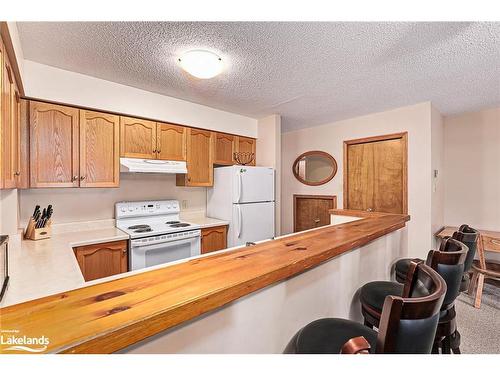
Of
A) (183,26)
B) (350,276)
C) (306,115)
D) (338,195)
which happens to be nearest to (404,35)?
(183,26)

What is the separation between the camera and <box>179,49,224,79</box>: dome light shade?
1861 millimetres

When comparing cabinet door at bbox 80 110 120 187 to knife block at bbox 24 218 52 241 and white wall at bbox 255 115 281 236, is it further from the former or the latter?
white wall at bbox 255 115 281 236

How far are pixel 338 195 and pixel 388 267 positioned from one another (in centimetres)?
202

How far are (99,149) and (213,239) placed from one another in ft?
5.32

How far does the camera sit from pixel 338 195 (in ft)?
12.9

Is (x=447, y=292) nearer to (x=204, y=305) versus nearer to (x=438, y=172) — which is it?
(x=204, y=305)

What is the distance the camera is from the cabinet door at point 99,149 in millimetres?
2389

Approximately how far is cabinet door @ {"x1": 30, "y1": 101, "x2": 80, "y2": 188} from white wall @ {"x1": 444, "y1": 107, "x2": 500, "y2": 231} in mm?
4894

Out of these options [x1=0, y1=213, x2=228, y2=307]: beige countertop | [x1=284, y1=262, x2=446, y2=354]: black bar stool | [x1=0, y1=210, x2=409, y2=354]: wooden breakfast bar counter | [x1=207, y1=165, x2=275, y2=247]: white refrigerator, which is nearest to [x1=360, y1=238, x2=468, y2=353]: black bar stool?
[x1=0, y1=210, x2=409, y2=354]: wooden breakfast bar counter

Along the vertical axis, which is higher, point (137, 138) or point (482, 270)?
point (137, 138)

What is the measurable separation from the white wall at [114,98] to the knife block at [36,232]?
3.77 feet

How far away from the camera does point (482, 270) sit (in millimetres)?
2650

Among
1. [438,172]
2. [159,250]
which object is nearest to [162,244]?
[159,250]

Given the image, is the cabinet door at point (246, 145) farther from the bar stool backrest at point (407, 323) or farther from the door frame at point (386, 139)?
the bar stool backrest at point (407, 323)
